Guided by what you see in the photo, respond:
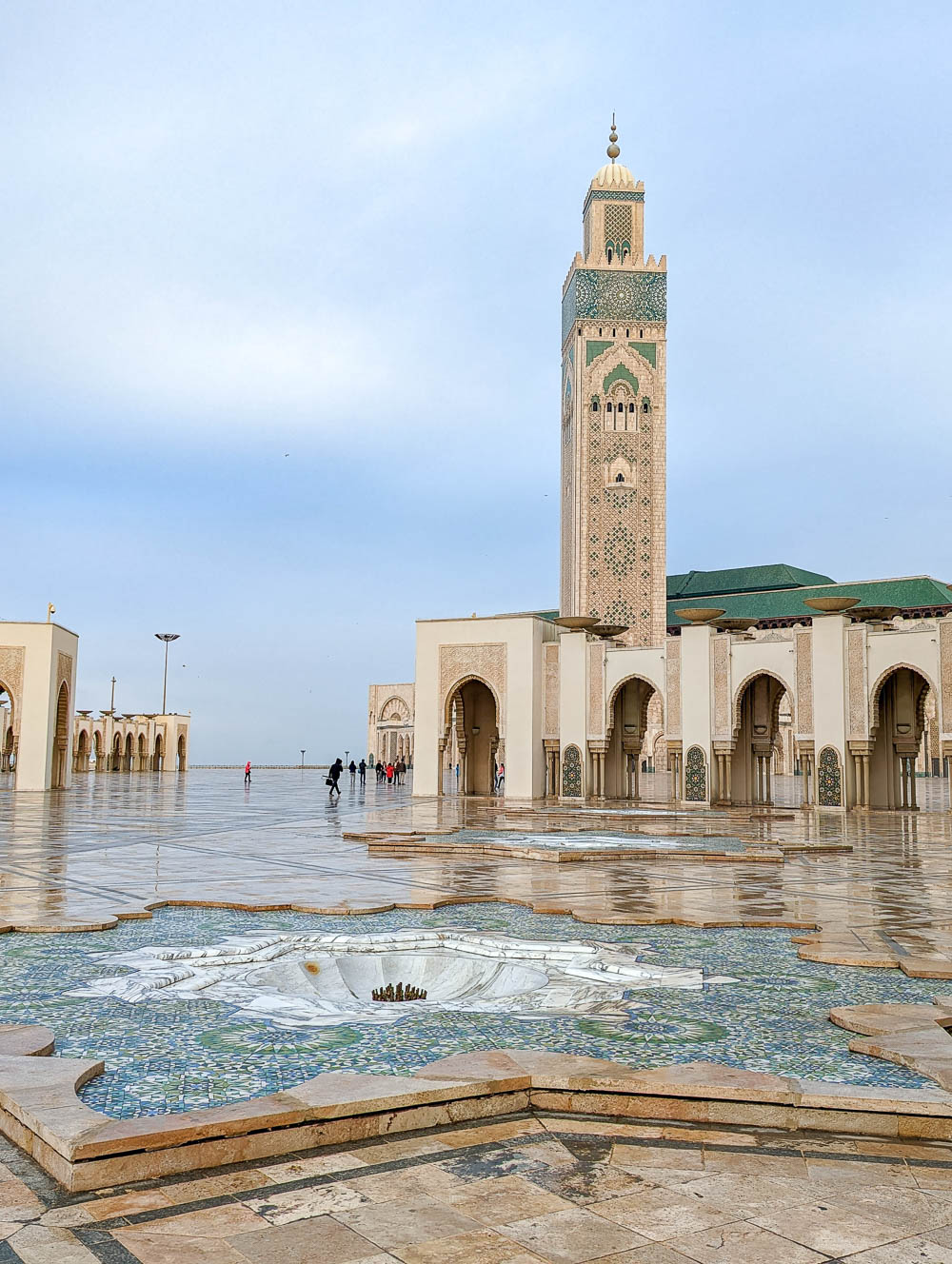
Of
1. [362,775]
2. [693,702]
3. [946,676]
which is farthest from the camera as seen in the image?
[362,775]

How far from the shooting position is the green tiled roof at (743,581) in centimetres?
3553

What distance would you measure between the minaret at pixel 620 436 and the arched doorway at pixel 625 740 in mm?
12173

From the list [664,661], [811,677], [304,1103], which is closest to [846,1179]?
[304,1103]

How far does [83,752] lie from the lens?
32031 millimetres

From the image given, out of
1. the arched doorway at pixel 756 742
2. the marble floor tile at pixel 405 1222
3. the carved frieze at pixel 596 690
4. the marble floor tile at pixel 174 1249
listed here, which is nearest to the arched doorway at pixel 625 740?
the carved frieze at pixel 596 690

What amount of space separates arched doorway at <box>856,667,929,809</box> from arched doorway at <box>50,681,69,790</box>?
13672mm

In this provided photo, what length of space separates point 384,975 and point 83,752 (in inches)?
1204

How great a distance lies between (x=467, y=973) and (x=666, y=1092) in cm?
162

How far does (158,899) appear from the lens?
5133 mm

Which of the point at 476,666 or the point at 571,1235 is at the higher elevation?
the point at 476,666

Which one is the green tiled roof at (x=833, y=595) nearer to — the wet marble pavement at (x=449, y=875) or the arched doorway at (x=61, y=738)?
the arched doorway at (x=61, y=738)

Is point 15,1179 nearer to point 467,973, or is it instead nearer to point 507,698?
point 467,973

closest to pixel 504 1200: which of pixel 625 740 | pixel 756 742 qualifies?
pixel 756 742

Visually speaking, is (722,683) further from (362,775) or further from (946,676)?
(362,775)
